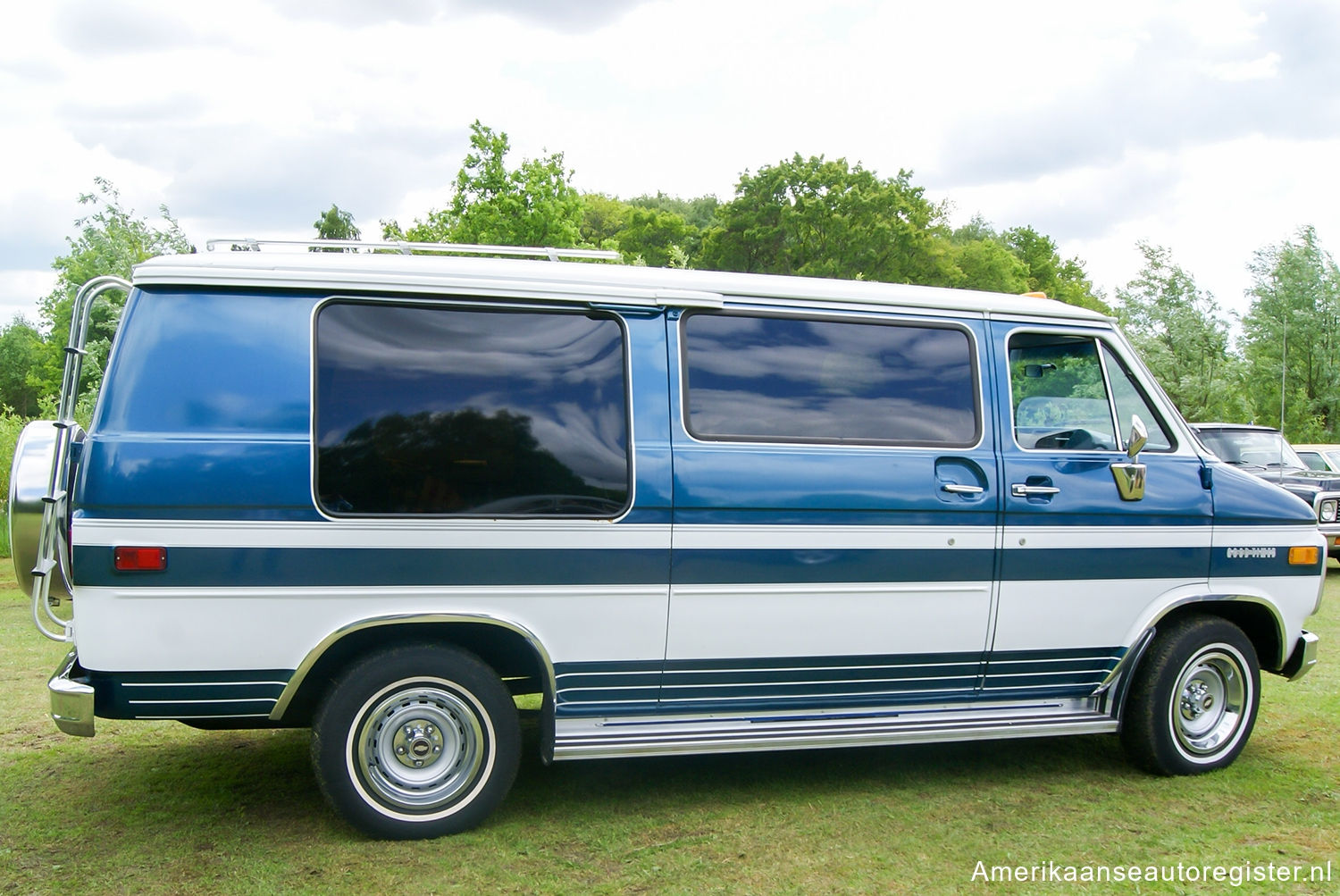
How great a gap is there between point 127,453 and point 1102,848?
4149 millimetres

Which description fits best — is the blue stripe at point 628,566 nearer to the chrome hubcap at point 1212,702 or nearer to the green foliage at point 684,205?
the chrome hubcap at point 1212,702

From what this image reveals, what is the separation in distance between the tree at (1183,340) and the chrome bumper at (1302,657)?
872 inches

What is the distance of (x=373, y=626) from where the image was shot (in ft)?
14.0

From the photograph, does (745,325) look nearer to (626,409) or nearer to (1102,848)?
(626,409)

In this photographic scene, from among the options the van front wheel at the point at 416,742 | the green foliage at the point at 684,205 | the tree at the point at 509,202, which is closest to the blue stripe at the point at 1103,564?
the van front wheel at the point at 416,742

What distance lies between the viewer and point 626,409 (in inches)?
180

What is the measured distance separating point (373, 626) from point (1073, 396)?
3.54m

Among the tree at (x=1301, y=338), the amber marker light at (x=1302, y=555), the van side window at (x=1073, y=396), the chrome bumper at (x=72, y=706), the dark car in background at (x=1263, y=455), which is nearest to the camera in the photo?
the chrome bumper at (x=72, y=706)

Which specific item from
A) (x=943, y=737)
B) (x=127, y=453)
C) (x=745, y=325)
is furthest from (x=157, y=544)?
(x=943, y=737)

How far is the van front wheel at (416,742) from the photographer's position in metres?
4.23

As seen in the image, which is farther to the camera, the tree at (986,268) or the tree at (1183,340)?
the tree at (986,268)

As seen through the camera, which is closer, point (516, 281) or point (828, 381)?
point (516, 281)

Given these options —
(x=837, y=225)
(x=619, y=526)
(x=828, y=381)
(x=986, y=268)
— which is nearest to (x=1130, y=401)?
(x=828, y=381)

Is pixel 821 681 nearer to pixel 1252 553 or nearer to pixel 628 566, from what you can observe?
pixel 628 566
